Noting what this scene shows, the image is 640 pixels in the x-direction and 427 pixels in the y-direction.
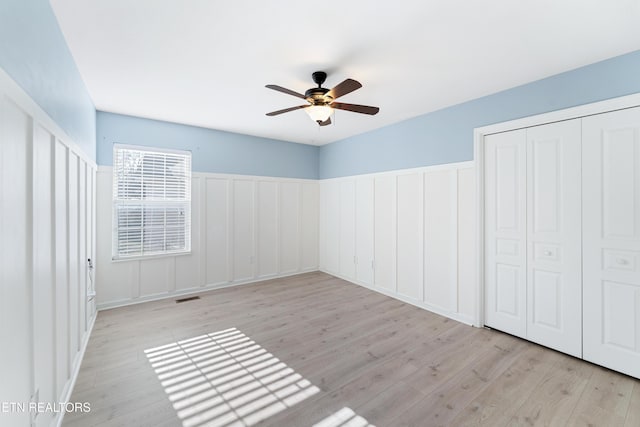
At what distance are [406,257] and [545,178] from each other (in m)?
1.93

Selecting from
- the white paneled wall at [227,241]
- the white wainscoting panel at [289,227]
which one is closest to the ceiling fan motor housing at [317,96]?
the white paneled wall at [227,241]

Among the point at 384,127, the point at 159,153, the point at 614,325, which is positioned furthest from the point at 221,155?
the point at 614,325

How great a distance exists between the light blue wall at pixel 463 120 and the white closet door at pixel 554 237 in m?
0.28

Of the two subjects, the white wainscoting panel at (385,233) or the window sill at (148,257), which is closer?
the window sill at (148,257)

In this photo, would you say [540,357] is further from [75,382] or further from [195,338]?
[75,382]

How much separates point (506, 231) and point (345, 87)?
7.77 feet

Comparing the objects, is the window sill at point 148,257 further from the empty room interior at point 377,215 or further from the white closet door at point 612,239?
the white closet door at point 612,239

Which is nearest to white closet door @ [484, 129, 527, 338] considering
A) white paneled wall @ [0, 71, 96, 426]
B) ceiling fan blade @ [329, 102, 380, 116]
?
ceiling fan blade @ [329, 102, 380, 116]

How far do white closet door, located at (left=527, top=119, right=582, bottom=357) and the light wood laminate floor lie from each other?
0.93 feet

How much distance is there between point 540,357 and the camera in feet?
8.24

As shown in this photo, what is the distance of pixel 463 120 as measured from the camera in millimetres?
3283

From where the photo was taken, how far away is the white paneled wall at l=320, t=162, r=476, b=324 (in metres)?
3.29

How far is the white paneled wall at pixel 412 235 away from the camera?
10.8ft

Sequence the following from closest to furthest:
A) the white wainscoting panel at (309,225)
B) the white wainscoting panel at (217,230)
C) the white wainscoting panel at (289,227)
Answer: the white wainscoting panel at (217,230), the white wainscoting panel at (289,227), the white wainscoting panel at (309,225)
